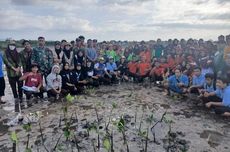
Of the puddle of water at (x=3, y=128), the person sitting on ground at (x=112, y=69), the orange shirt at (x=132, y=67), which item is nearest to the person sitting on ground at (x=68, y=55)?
the person sitting on ground at (x=112, y=69)

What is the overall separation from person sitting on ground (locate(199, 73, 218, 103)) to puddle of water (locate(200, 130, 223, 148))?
83.8 inches

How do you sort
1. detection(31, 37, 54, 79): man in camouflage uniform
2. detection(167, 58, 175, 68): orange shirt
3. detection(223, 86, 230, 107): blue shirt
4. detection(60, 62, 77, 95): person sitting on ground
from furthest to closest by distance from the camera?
detection(167, 58, 175, 68): orange shirt, detection(60, 62, 77, 95): person sitting on ground, detection(31, 37, 54, 79): man in camouflage uniform, detection(223, 86, 230, 107): blue shirt

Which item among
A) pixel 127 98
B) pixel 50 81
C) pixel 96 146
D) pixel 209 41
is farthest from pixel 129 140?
pixel 209 41

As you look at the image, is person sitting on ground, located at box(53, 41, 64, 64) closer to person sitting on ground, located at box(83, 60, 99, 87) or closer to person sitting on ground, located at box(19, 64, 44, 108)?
person sitting on ground, located at box(19, 64, 44, 108)

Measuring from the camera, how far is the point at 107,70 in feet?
49.6

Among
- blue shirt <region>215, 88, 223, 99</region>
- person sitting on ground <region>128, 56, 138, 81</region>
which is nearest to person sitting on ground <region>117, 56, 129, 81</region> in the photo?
person sitting on ground <region>128, 56, 138, 81</region>

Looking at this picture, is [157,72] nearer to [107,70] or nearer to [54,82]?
[107,70]

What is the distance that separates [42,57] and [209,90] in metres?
5.78

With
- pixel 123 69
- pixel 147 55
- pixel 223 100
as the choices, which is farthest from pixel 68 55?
pixel 223 100

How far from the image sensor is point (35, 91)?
11.5m

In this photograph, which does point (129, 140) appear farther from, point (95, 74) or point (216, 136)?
point (95, 74)

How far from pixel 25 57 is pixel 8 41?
0.81 m

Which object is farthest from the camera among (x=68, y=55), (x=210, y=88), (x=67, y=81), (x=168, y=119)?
(x=68, y=55)

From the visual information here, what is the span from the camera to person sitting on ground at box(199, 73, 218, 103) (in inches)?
387
